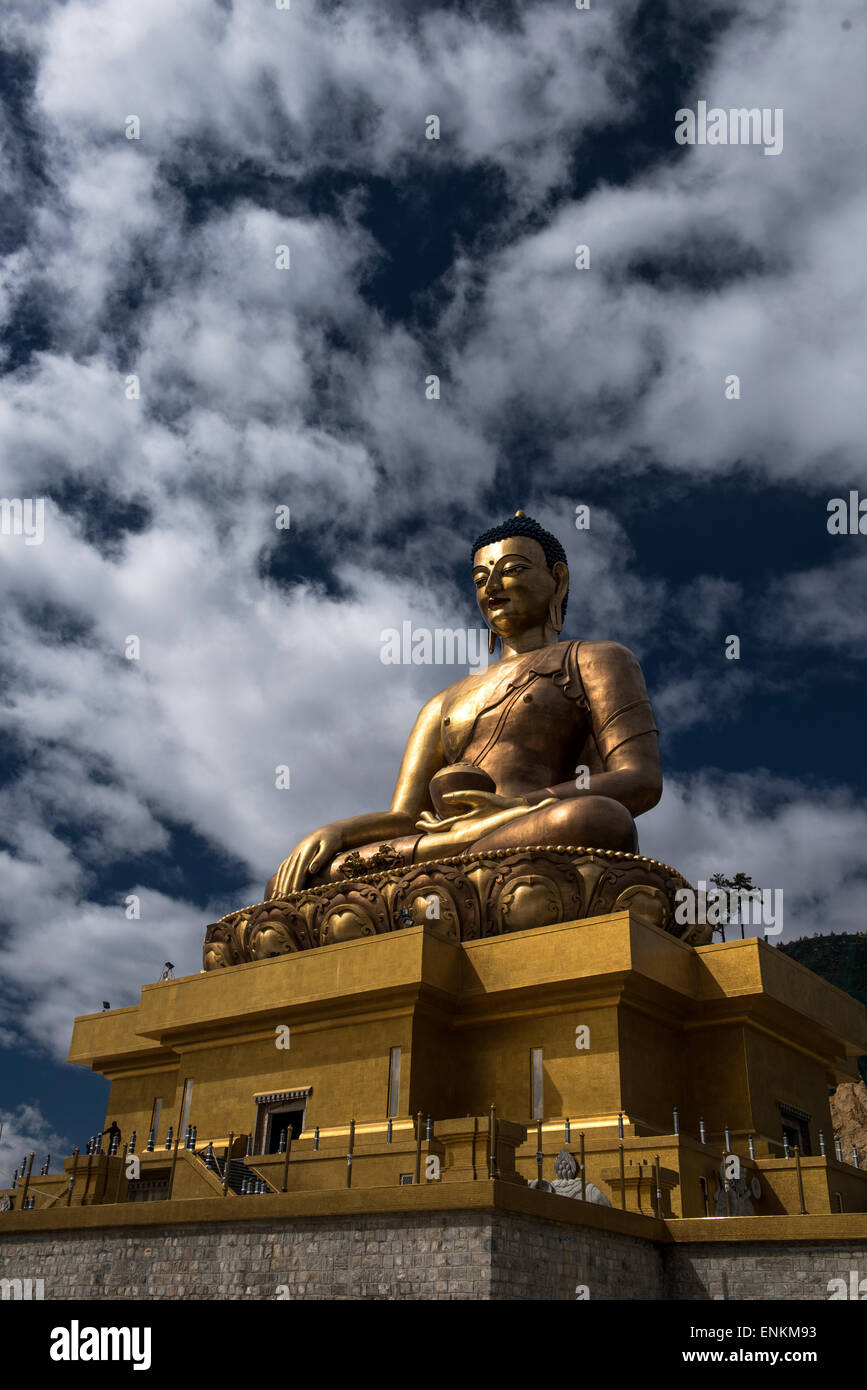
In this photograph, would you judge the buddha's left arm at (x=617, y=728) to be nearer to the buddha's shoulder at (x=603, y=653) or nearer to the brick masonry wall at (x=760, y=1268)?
the buddha's shoulder at (x=603, y=653)

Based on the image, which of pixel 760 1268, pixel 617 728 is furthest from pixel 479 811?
pixel 760 1268

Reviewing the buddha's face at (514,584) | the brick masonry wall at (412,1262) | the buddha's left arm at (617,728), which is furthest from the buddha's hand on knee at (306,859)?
the brick masonry wall at (412,1262)

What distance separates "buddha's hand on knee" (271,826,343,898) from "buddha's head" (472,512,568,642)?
4079 millimetres

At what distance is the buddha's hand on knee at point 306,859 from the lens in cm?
1470

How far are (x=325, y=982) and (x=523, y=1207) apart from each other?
16.8 ft

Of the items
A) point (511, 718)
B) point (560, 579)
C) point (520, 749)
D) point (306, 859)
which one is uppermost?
point (560, 579)

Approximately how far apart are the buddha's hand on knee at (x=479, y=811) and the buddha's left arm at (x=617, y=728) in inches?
9.1

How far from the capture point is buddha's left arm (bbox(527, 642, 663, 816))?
45.7 feet

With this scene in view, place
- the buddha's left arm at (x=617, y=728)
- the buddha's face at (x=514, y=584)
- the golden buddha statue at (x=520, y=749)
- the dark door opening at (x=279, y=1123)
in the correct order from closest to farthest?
1. the dark door opening at (x=279, y=1123)
2. the golden buddha statue at (x=520, y=749)
3. the buddha's left arm at (x=617, y=728)
4. the buddha's face at (x=514, y=584)

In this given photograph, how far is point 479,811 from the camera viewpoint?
13.8 meters

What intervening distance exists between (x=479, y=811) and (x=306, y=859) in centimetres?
245

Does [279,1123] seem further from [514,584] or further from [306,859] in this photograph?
[514,584]

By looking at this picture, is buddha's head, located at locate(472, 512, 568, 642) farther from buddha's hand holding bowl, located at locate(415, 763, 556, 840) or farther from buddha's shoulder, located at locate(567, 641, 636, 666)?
buddha's hand holding bowl, located at locate(415, 763, 556, 840)
